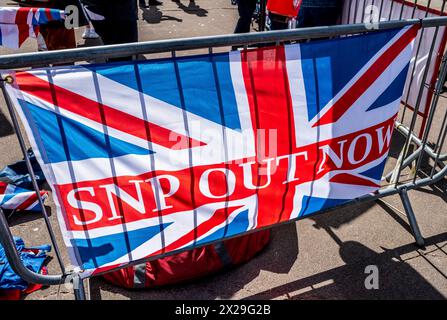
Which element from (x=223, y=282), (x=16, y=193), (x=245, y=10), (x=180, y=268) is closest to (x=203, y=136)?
(x=180, y=268)

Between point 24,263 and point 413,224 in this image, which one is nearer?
point 24,263

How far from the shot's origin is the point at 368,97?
247 centimetres

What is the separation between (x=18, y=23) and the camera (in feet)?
14.4

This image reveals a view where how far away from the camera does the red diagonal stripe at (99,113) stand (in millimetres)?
1753

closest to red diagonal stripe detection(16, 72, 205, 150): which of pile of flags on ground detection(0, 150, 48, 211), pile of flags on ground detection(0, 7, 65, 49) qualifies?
pile of flags on ground detection(0, 150, 48, 211)

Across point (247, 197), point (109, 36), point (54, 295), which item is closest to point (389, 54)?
point (247, 197)

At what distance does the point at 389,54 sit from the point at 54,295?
2611 mm

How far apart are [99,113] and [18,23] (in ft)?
10.6

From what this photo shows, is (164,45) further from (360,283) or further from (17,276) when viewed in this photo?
(360,283)

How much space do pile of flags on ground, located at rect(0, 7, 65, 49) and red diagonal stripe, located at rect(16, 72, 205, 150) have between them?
3105mm

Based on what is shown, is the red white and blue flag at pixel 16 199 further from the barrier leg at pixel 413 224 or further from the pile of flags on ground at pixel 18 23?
the barrier leg at pixel 413 224

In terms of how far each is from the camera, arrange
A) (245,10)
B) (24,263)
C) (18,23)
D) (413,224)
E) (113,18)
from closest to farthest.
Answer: (24,263)
(413,224)
(113,18)
(18,23)
(245,10)
